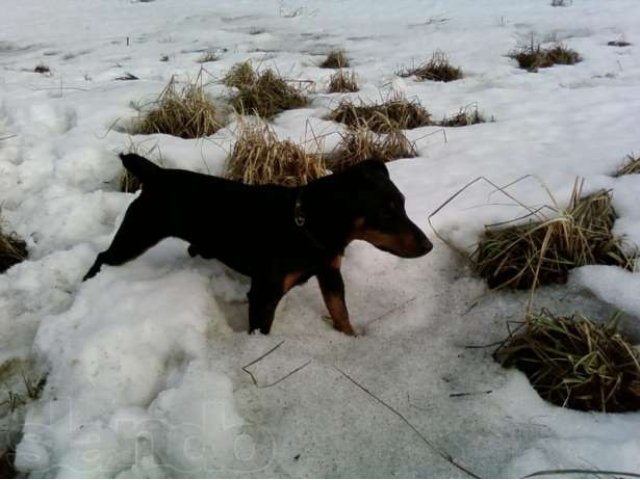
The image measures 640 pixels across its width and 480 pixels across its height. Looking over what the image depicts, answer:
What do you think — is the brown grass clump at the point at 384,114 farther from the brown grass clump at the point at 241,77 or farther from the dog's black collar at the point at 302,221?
the dog's black collar at the point at 302,221

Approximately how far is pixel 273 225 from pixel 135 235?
69cm

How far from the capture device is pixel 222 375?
2.09 metres

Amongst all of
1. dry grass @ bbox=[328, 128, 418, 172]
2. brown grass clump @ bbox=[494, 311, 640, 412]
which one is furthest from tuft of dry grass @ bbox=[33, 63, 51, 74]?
brown grass clump @ bbox=[494, 311, 640, 412]

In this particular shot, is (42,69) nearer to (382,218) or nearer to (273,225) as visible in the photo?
(273,225)

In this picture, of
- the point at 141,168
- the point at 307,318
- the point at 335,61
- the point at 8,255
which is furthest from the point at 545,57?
the point at 8,255

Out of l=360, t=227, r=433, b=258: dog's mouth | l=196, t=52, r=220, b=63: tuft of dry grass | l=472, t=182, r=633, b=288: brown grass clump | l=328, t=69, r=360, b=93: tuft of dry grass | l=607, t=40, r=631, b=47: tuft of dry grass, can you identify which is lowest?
l=472, t=182, r=633, b=288: brown grass clump

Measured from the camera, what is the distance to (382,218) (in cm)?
219

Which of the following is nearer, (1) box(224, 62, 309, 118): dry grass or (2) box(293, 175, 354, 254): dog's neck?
(2) box(293, 175, 354, 254): dog's neck

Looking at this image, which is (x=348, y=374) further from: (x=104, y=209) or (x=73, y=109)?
(x=73, y=109)

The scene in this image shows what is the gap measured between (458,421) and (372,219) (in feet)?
2.46

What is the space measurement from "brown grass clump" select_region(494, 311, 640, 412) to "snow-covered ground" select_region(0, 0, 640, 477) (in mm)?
70

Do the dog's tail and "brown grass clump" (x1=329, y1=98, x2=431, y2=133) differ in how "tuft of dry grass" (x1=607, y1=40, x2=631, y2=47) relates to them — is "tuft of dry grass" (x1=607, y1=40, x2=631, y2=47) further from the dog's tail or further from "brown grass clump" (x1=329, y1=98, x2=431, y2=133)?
the dog's tail

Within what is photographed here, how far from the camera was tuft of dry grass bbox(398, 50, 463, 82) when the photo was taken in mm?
5188

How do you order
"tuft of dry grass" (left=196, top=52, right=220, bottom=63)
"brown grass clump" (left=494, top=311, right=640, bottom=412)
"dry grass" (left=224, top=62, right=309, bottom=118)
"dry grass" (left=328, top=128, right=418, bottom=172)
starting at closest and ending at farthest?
"brown grass clump" (left=494, top=311, right=640, bottom=412) → "dry grass" (left=328, top=128, right=418, bottom=172) → "dry grass" (left=224, top=62, right=309, bottom=118) → "tuft of dry grass" (left=196, top=52, right=220, bottom=63)
